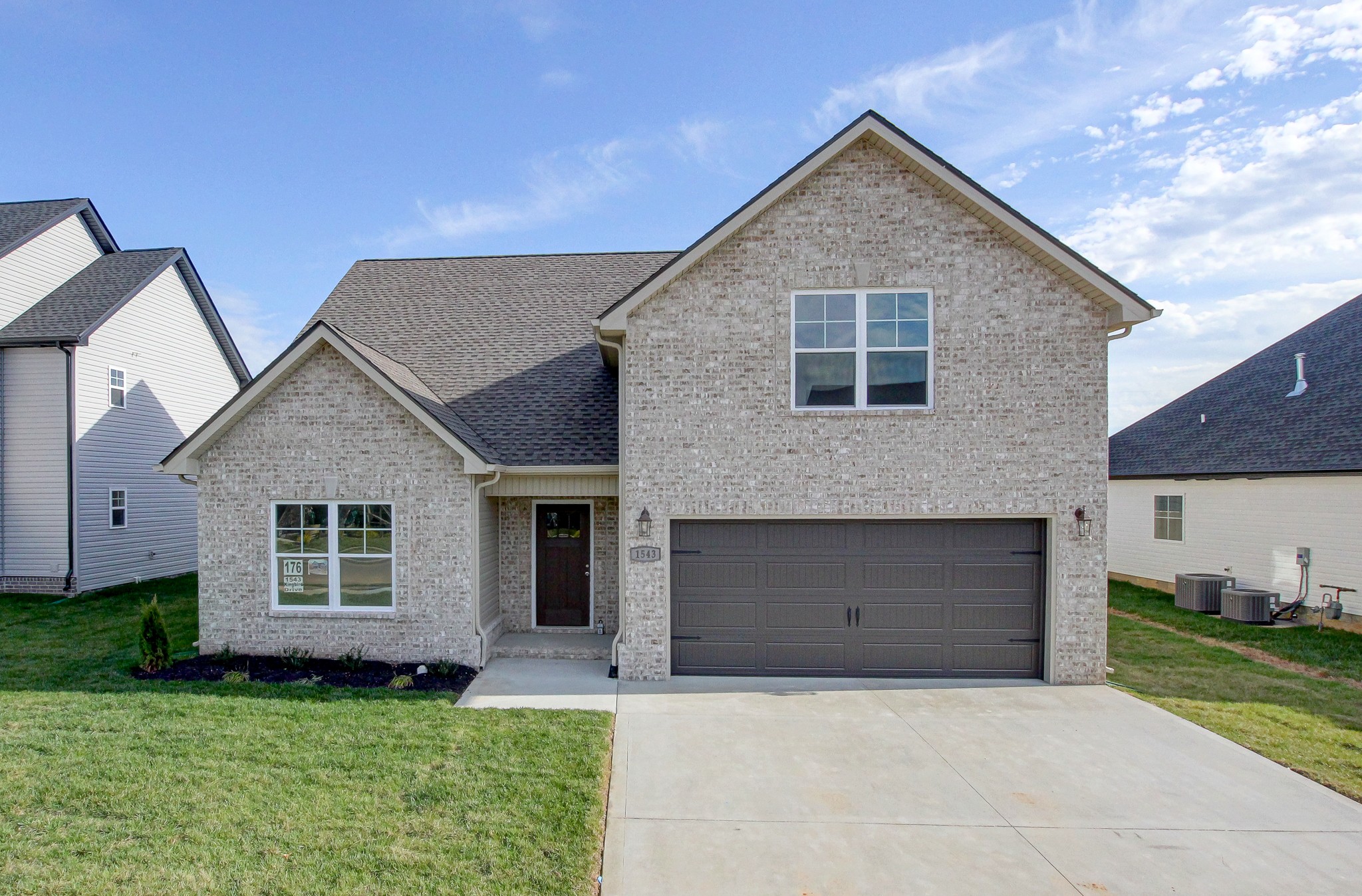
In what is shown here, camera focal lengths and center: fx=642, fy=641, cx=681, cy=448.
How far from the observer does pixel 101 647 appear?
991cm

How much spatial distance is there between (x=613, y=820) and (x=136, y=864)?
10.8ft

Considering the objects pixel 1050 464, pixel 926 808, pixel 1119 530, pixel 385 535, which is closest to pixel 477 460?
pixel 385 535

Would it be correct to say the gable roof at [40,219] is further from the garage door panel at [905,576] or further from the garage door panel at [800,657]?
the garage door panel at [905,576]

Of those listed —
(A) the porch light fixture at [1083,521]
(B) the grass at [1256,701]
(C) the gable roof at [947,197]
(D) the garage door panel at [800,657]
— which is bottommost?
(B) the grass at [1256,701]

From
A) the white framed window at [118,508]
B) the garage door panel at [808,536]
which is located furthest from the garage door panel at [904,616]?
the white framed window at [118,508]

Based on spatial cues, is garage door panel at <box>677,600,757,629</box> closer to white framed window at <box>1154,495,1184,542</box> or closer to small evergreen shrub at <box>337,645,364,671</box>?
small evergreen shrub at <box>337,645,364,671</box>

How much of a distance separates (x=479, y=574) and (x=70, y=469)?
11.5 m

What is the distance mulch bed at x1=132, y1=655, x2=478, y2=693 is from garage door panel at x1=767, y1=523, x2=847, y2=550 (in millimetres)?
4557

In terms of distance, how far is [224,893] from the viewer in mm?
4148

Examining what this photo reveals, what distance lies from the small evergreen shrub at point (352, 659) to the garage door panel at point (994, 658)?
826cm

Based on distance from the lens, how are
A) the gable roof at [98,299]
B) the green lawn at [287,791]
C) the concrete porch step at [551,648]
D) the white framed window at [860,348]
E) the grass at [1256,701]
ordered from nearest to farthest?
the green lawn at [287,791], the grass at [1256,701], the white framed window at [860,348], the concrete porch step at [551,648], the gable roof at [98,299]

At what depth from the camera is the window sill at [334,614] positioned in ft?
30.2

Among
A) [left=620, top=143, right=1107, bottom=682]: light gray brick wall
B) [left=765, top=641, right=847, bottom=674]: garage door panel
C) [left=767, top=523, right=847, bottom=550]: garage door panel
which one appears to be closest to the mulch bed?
[left=620, top=143, right=1107, bottom=682]: light gray brick wall

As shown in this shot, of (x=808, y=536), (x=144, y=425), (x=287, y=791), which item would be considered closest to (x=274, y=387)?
(x=287, y=791)
